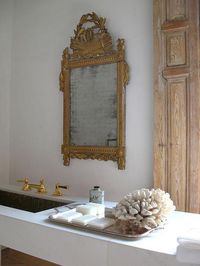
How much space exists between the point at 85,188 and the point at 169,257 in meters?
1.31

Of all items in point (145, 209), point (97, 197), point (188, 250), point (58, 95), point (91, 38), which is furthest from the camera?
point (58, 95)

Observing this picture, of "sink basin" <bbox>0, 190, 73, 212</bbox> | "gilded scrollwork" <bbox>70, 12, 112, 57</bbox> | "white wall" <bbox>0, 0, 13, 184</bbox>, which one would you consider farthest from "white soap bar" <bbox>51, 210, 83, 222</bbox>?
"white wall" <bbox>0, 0, 13, 184</bbox>

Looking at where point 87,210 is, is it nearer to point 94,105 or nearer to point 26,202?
point 26,202

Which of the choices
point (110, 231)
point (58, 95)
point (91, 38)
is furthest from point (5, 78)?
point (110, 231)

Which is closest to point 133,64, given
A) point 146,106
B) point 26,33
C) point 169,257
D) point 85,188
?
point 146,106

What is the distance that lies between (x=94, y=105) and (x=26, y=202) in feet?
2.84

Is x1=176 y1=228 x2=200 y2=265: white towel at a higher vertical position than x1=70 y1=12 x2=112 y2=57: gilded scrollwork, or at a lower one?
lower

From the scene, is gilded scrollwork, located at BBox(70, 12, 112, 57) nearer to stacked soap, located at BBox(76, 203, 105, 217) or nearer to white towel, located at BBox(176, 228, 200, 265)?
stacked soap, located at BBox(76, 203, 105, 217)

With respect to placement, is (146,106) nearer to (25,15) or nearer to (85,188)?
(85,188)

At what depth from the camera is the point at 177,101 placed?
1.81m

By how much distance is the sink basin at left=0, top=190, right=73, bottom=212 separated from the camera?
6.40 feet

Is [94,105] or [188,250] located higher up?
[94,105]

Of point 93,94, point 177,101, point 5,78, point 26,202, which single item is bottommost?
point 26,202

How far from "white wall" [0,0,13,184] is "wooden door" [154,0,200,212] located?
5.12 feet
